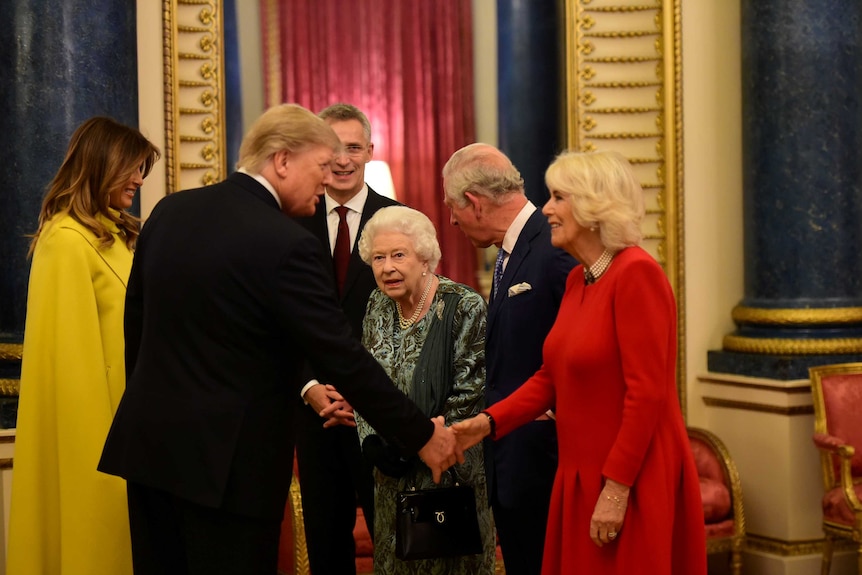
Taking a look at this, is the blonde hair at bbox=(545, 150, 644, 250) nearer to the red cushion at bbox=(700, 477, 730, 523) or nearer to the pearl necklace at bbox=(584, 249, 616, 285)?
the pearl necklace at bbox=(584, 249, 616, 285)

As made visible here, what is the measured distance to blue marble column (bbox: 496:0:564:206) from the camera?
18.6ft

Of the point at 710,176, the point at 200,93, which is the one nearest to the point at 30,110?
the point at 200,93

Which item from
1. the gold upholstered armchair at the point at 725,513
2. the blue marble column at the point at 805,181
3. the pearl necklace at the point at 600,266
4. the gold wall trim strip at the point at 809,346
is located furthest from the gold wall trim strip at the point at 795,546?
the pearl necklace at the point at 600,266

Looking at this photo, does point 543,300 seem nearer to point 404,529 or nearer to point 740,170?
point 404,529

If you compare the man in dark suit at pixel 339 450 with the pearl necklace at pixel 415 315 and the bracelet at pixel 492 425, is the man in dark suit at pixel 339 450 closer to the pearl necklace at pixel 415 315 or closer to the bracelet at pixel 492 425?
the pearl necklace at pixel 415 315

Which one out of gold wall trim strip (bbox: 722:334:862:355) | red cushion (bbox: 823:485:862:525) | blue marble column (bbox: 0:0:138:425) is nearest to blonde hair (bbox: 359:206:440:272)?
blue marble column (bbox: 0:0:138:425)

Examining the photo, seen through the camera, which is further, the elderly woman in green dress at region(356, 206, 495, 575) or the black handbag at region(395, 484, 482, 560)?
the elderly woman in green dress at region(356, 206, 495, 575)

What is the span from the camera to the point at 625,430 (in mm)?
2584

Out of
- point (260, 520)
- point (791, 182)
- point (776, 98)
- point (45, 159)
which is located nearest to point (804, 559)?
point (791, 182)

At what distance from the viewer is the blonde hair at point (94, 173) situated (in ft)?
11.5

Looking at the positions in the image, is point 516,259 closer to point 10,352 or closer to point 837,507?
point 10,352

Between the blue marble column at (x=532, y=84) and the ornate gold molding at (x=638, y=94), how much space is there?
3.8 inches

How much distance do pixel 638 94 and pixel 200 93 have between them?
2.16 meters

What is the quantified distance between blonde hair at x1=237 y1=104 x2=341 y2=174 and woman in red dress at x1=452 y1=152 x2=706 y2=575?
604 millimetres
